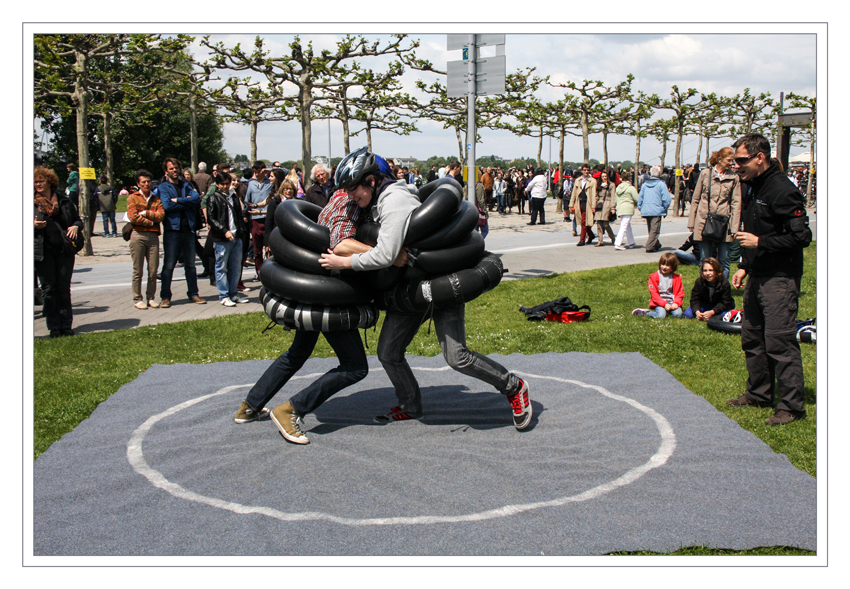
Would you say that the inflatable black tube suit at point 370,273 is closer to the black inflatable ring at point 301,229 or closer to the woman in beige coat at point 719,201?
the black inflatable ring at point 301,229

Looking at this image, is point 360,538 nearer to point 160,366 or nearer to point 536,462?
point 536,462

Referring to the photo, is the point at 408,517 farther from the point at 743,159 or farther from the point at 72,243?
the point at 72,243

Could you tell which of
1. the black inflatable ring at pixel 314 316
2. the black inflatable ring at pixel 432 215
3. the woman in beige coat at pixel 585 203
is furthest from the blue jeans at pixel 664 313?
the woman in beige coat at pixel 585 203

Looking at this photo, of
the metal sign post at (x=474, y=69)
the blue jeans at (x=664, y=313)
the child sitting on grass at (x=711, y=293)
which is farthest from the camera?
the metal sign post at (x=474, y=69)

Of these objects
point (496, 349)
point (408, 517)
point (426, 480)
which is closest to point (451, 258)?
point (426, 480)

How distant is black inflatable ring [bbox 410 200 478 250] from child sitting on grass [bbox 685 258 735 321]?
494 centimetres

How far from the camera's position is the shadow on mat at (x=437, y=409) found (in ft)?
16.8

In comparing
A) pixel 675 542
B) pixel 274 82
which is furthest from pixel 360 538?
pixel 274 82

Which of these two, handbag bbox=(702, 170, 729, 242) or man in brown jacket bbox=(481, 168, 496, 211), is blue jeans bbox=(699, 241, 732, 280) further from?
man in brown jacket bbox=(481, 168, 496, 211)

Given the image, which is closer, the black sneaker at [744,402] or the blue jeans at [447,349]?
the blue jeans at [447,349]

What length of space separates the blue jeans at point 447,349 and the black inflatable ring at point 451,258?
1.02 feet

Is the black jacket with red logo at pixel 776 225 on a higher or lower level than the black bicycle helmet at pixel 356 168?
lower

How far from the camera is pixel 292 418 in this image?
4703 millimetres

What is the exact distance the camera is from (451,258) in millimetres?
4461
